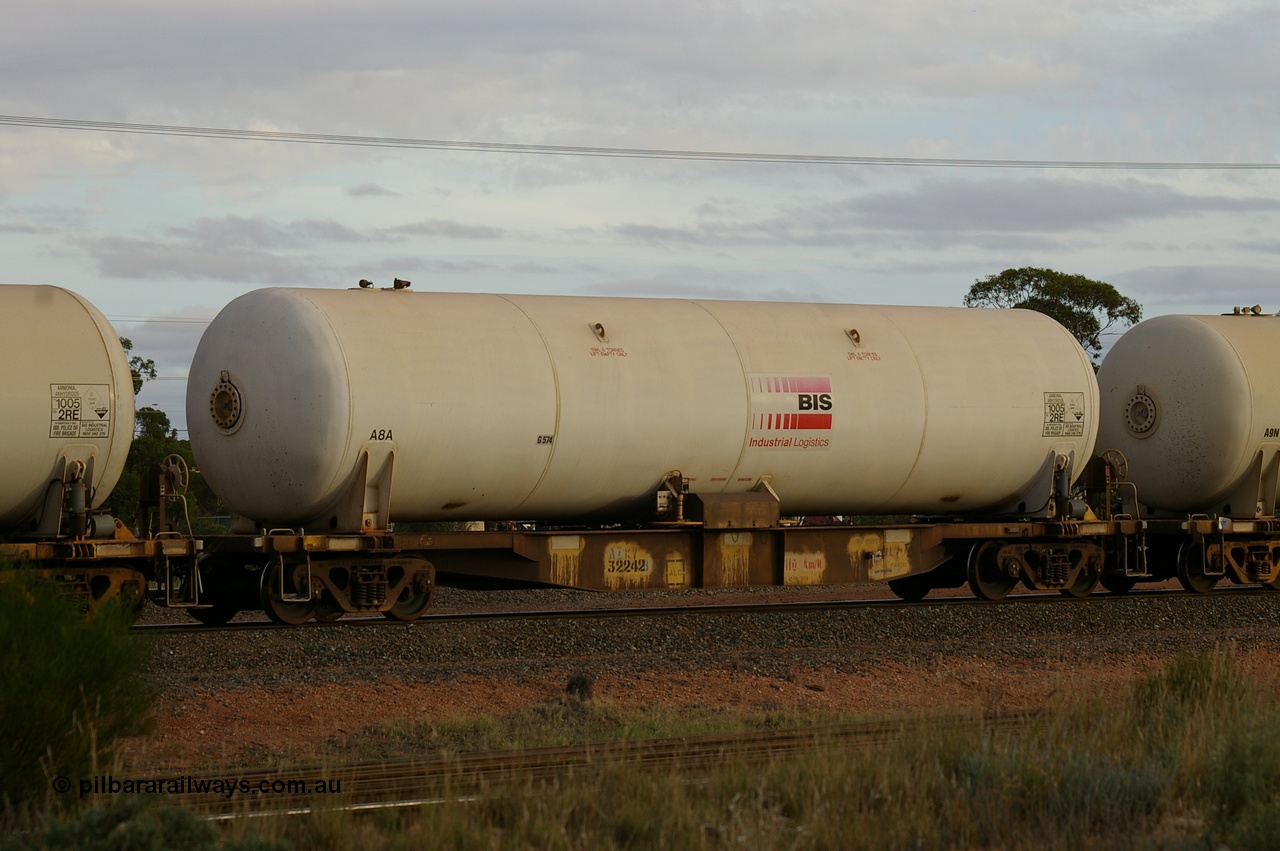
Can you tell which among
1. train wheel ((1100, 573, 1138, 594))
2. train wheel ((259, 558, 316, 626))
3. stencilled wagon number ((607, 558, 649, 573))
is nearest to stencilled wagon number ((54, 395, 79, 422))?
train wheel ((259, 558, 316, 626))

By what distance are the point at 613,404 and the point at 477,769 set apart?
7.90 m

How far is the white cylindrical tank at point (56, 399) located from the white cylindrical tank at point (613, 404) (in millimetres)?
1191

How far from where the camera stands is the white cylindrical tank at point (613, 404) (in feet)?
50.6

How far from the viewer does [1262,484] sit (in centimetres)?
2073

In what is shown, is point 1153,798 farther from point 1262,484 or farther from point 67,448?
point 1262,484

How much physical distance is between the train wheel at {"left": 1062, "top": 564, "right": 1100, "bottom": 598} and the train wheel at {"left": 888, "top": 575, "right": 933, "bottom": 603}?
1.98 meters

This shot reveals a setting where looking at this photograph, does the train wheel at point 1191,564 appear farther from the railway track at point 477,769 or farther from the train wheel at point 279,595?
the train wheel at point 279,595

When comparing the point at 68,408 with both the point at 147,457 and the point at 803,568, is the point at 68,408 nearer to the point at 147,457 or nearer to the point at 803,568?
the point at 803,568

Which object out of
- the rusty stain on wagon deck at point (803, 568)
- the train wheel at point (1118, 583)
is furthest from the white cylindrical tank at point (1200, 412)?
the rusty stain on wagon deck at point (803, 568)

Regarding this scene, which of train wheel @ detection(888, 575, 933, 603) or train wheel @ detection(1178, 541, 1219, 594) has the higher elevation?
train wheel @ detection(1178, 541, 1219, 594)

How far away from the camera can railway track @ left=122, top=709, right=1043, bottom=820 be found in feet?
26.1

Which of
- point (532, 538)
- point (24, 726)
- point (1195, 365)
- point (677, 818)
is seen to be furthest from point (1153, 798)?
point (1195, 365)

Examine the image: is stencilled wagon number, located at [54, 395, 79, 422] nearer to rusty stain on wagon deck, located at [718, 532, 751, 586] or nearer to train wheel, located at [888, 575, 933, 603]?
rusty stain on wagon deck, located at [718, 532, 751, 586]

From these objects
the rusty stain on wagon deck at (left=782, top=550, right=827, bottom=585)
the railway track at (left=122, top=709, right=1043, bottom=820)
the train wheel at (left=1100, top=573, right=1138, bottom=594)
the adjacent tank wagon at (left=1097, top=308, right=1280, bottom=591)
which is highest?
the adjacent tank wagon at (left=1097, top=308, right=1280, bottom=591)
